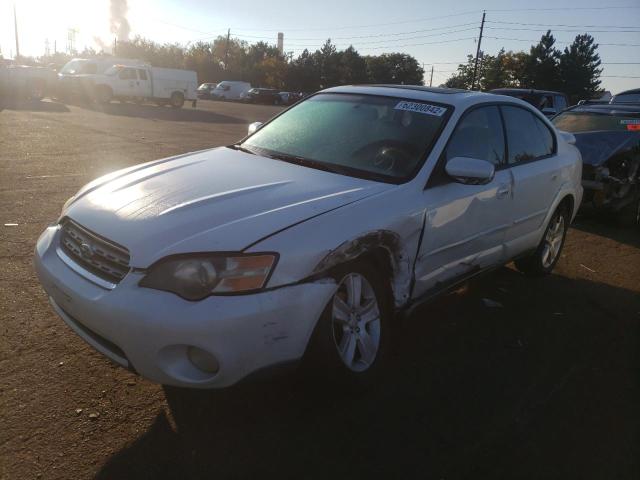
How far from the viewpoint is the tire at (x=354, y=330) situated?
2.62 metres

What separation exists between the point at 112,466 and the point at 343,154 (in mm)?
2204

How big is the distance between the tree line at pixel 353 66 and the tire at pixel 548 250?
163 feet

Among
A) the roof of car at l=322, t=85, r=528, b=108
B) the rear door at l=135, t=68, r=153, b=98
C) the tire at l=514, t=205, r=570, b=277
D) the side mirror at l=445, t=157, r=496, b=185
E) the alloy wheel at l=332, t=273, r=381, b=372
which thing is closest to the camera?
the alloy wheel at l=332, t=273, r=381, b=372

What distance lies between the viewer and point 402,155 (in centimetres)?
342

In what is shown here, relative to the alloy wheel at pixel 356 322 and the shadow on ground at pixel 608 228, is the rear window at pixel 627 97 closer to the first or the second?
the shadow on ground at pixel 608 228

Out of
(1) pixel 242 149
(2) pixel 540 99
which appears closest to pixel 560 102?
(2) pixel 540 99

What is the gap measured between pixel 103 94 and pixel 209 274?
87.0ft

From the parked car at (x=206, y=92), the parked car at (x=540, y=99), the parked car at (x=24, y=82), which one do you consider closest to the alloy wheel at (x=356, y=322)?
the parked car at (x=540, y=99)

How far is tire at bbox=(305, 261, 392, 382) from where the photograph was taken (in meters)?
2.62

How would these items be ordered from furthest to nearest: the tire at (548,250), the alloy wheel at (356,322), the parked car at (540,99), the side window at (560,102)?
the side window at (560,102)
the parked car at (540,99)
the tire at (548,250)
the alloy wheel at (356,322)

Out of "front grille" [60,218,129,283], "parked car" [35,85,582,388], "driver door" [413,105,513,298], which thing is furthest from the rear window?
"front grille" [60,218,129,283]

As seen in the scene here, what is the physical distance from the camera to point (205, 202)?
2766 mm

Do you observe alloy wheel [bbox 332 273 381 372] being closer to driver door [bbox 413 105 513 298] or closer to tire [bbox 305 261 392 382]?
tire [bbox 305 261 392 382]

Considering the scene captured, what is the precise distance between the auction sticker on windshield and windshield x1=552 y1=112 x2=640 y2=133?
5525 mm
